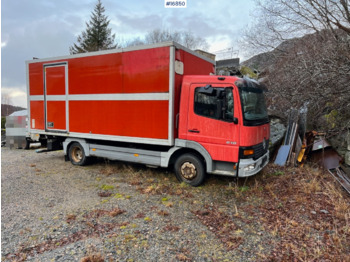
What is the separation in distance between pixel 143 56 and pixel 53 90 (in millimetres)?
3452

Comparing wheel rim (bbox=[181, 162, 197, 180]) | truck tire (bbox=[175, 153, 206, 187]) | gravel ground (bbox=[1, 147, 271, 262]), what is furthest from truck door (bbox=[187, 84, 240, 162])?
gravel ground (bbox=[1, 147, 271, 262])

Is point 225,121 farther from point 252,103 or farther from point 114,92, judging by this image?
point 114,92

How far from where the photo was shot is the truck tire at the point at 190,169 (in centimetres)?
532

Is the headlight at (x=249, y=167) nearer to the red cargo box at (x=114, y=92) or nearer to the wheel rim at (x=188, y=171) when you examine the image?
the wheel rim at (x=188, y=171)

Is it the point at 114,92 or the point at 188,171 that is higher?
the point at 114,92

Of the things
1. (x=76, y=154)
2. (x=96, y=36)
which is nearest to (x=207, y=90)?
(x=76, y=154)

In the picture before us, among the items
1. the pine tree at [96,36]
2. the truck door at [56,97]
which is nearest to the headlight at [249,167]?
the truck door at [56,97]

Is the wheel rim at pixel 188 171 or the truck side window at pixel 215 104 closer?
the truck side window at pixel 215 104

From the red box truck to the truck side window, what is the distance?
0.07 ft

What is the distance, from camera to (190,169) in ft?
17.8

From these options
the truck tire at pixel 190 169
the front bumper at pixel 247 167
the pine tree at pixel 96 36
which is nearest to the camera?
the front bumper at pixel 247 167

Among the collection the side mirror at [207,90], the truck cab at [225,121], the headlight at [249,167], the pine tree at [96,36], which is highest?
Answer: the pine tree at [96,36]

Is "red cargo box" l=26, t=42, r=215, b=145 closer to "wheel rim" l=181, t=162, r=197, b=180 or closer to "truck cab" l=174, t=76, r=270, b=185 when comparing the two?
"truck cab" l=174, t=76, r=270, b=185

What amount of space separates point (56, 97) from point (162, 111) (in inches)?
151
